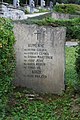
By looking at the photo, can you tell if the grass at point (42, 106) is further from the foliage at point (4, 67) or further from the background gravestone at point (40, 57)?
the foliage at point (4, 67)

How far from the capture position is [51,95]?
24.2 feet

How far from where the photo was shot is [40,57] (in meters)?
7.40

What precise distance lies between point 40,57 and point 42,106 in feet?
4.01

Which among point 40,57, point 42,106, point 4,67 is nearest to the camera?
point 4,67

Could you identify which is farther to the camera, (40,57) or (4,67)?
(40,57)

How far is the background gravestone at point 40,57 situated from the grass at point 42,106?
257 mm

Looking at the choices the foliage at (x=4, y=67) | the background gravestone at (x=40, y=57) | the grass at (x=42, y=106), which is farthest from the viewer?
the background gravestone at (x=40, y=57)

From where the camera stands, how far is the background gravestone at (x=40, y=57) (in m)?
7.30

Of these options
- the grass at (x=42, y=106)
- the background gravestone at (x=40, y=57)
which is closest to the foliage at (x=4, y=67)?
the grass at (x=42, y=106)

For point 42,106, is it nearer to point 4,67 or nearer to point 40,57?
point 40,57

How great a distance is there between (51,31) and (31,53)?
60cm

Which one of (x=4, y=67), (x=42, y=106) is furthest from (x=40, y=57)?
(x=4, y=67)

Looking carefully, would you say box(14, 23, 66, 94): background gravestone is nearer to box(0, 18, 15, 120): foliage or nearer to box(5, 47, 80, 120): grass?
box(5, 47, 80, 120): grass

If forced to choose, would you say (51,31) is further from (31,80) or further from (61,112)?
(61,112)
